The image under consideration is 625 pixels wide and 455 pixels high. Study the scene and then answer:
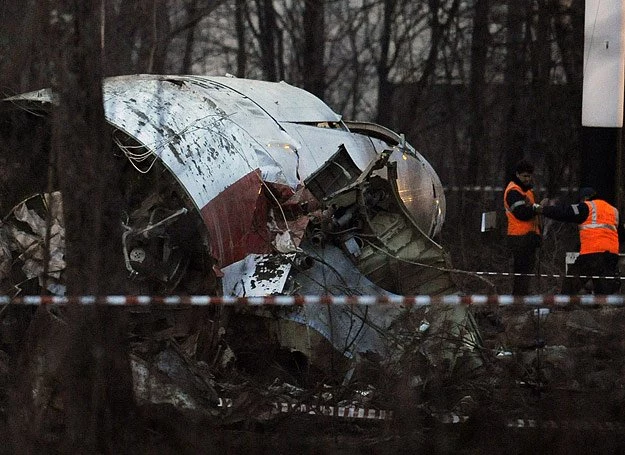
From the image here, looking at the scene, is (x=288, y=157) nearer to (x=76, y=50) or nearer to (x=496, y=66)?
(x=76, y=50)

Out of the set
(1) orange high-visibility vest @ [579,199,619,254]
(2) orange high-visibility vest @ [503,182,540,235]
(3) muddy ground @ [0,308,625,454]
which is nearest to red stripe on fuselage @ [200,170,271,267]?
(3) muddy ground @ [0,308,625,454]

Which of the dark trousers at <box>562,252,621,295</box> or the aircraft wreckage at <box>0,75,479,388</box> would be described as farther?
the dark trousers at <box>562,252,621,295</box>

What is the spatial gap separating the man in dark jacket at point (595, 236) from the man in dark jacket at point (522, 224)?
13.3 inches

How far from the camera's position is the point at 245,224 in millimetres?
8680

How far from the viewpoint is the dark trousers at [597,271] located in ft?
37.2

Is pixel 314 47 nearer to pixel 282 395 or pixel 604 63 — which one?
pixel 604 63

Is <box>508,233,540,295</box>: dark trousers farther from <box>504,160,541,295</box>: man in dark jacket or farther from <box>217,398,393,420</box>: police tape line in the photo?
<box>217,398,393,420</box>: police tape line

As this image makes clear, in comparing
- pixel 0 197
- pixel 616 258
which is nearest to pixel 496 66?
pixel 616 258

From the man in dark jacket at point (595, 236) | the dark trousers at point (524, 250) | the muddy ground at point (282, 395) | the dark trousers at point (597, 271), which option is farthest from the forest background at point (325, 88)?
the man in dark jacket at point (595, 236)

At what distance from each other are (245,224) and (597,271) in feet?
14.3

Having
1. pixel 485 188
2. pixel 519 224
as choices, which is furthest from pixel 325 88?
pixel 519 224

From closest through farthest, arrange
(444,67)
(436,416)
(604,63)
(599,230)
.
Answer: (436,416), (599,230), (604,63), (444,67)

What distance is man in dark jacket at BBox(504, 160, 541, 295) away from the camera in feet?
38.3

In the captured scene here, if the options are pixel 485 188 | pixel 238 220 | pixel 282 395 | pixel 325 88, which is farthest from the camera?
pixel 325 88
